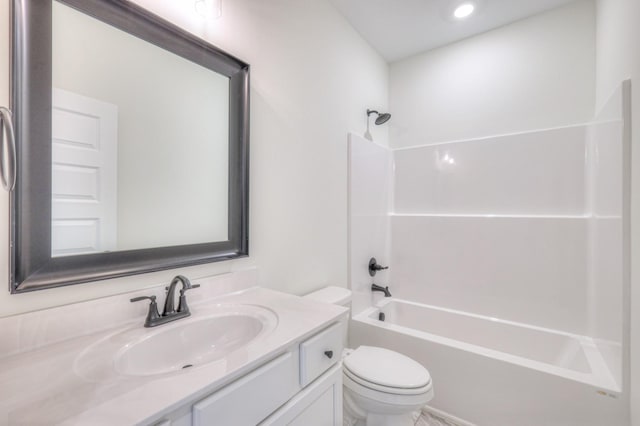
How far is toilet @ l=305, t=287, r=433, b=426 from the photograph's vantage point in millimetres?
1248

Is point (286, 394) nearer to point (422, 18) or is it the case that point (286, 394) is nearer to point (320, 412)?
point (320, 412)

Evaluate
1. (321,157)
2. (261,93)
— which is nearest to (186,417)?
(261,93)

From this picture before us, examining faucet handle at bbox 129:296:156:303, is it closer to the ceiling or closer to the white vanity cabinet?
the white vanity cabinet

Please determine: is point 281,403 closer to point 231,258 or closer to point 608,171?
point 231,258

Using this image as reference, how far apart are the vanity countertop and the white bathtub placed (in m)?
1.26

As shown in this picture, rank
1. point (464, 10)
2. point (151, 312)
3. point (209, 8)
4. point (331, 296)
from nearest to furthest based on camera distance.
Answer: point (151, 312) → point (209, 8) → point (331, 296) → point (464, 10)

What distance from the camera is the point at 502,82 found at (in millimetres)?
2199

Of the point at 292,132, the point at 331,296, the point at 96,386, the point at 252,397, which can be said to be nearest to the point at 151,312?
the point at 96,386

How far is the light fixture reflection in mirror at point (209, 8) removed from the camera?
3.64 ft

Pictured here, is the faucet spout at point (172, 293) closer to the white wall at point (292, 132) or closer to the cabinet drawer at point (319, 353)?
the white wall at point (292, 132)

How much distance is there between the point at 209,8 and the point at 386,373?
182 centimetres

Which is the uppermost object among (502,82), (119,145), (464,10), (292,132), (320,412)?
(464,10)

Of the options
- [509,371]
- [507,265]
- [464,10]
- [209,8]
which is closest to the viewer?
[209,8]

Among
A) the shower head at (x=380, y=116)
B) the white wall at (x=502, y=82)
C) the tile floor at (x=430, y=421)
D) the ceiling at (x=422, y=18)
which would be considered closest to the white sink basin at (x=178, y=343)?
the tile floor at (x=430, y=421)
